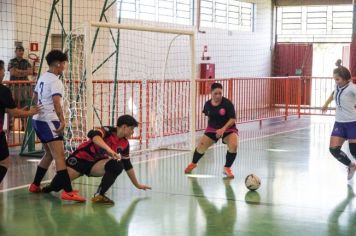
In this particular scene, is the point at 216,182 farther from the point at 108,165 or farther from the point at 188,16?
the point at 188,16

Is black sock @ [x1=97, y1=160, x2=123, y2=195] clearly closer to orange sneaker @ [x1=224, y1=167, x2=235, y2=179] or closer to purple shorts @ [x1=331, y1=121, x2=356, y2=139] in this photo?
orange sneaker @ [x1=224, y1=167, x2=235, y2=179]

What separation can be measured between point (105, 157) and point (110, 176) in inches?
17.6

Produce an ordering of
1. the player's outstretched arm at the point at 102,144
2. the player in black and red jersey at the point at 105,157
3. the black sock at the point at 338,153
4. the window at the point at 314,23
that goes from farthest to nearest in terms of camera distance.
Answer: the window at the point at 314,23, the black sock at the point at 338,153, the player in black and red jersey at the point at 105,157, the player's outstretched arm at the point at 102,144

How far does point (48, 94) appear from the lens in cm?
741

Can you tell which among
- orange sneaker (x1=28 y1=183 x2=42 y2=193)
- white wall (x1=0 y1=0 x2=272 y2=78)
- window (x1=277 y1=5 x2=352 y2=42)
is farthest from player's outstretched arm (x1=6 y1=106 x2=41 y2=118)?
window (x1=277 y1=5 x2=352 y2=42)

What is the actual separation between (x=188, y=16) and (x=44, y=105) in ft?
44.2

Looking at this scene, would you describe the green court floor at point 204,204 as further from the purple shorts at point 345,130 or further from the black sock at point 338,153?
the purple shorts at point 345,130

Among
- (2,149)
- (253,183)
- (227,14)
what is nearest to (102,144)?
(2,149)

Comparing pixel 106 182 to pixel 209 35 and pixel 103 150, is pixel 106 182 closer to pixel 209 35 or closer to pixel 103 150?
pixel 103 150

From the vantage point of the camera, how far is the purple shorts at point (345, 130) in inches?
344

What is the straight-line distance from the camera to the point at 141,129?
13.7 meters

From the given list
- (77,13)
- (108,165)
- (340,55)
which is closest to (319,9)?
(340,55)

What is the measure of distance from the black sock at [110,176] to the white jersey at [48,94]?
35.4 inches

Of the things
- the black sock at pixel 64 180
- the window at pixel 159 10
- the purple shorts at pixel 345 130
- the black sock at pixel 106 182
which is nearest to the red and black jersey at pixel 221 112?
the purple shorts at pixel 345 130
